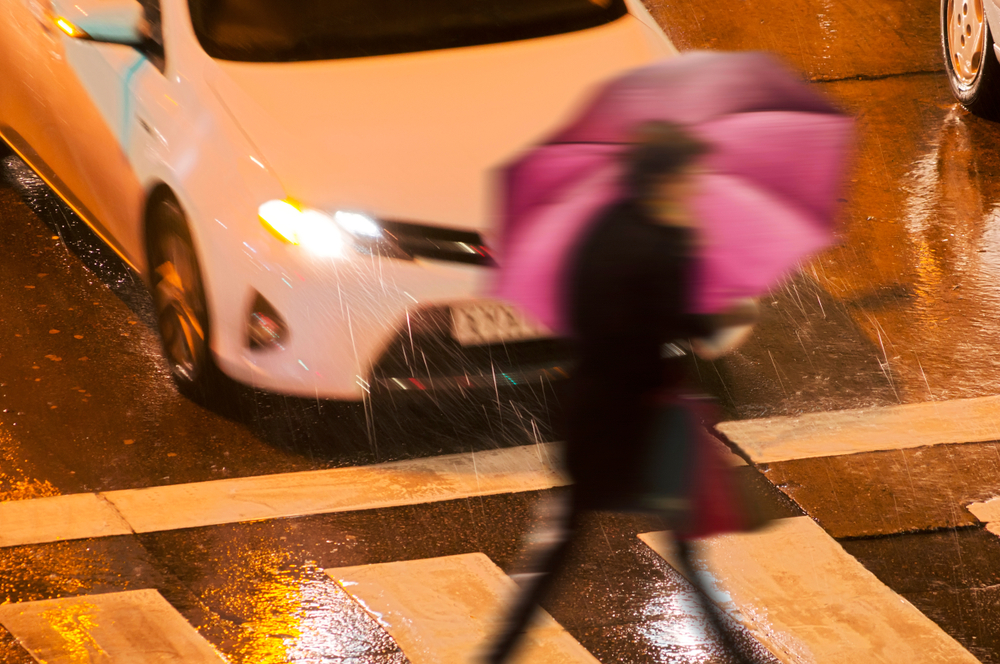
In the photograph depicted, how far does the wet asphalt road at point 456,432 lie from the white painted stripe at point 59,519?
0.07m

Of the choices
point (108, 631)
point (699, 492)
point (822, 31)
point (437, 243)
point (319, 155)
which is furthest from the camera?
point (822, 31)

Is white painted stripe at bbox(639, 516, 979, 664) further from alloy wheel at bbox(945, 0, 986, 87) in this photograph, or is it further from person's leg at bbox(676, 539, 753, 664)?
alloy wheel at bbox(945, 0, 986, 87)

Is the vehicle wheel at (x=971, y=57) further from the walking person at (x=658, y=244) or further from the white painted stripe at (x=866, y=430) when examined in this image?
the walking person at (x=658, y=244)

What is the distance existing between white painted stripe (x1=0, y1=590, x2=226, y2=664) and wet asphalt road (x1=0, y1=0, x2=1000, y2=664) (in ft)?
0.19

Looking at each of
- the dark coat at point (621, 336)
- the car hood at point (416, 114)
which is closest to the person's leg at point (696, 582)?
the dark coat at point (621, 336)

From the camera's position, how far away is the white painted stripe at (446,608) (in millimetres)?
3916

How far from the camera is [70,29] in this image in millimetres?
5746

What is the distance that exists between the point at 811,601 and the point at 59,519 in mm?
2811

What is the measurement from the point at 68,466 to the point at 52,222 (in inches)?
104

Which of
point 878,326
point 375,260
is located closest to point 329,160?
point 375,260

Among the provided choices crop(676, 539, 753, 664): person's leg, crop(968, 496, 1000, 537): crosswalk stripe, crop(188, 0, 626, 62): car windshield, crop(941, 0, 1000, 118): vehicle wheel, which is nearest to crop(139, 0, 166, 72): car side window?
crop(188, 0, 626, 62): car windshield

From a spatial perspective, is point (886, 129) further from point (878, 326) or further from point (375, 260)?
point (375, 260)

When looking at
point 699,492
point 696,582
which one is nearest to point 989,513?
point 696,582

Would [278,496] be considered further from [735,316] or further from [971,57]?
[971,57]
